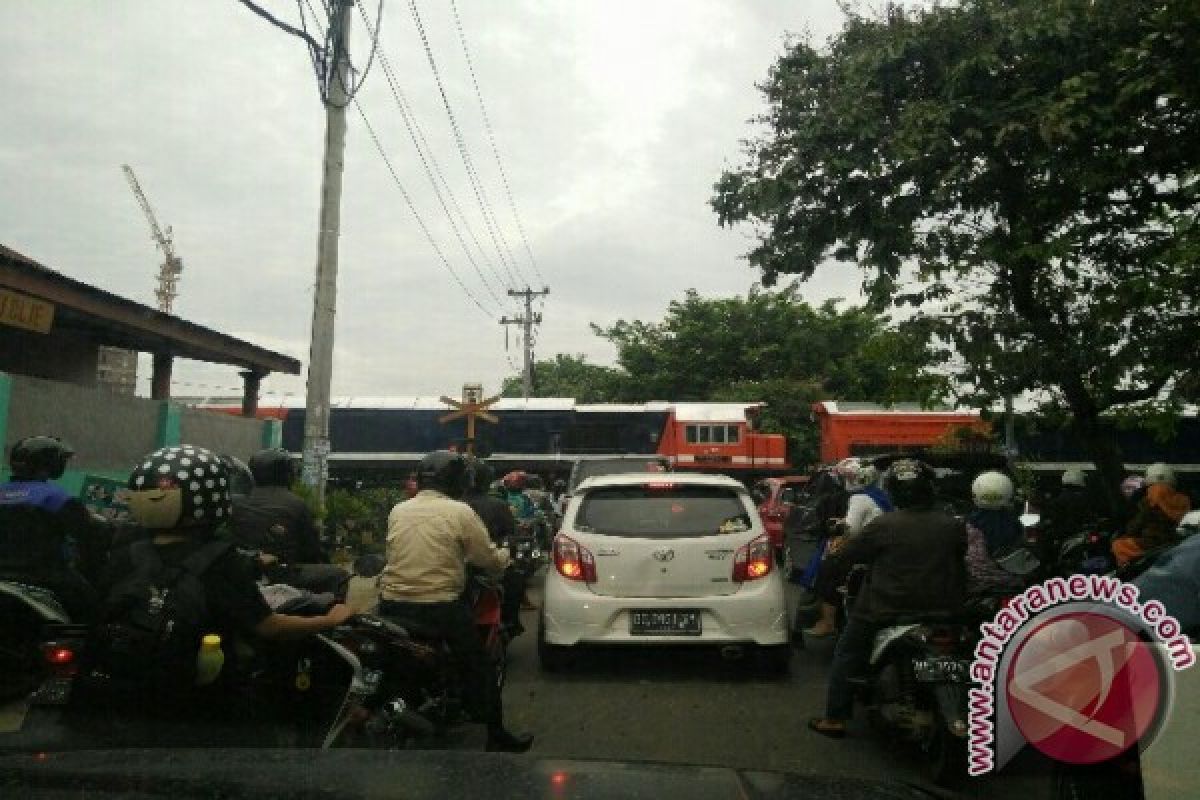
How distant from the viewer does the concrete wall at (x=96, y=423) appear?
8.63 m

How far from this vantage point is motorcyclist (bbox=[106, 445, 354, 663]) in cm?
309

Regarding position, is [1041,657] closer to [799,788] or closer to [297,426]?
[799,788]

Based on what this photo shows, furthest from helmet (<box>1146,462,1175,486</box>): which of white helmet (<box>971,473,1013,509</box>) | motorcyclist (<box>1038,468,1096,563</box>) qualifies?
white helmet (<box>971,473,1013,509</box>)

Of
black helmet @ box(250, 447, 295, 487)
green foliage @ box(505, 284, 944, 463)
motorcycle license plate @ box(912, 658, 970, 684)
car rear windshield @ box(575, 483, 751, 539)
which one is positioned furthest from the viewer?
green foliage @ box(505, 284, 944, 463)

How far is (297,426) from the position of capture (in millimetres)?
29344

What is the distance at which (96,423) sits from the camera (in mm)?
10227

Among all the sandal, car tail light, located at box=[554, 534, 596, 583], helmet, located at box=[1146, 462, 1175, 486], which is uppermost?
helmet, located at box=[1146, 462, 1175, 486]

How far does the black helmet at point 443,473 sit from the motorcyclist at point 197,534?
5.43ft

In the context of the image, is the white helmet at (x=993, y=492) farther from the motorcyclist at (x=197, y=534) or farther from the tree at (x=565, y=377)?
the tree at (x=565, y=377)

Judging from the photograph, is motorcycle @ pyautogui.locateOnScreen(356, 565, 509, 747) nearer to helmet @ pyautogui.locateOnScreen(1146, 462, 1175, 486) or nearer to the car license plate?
the car license plate

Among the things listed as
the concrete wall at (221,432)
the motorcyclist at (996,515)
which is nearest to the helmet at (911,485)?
the motorcyclist at (996,515)

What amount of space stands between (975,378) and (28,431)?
9.75 m

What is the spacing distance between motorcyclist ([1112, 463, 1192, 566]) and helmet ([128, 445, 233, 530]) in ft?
17.8

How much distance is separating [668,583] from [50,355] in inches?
423
